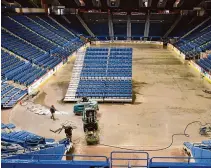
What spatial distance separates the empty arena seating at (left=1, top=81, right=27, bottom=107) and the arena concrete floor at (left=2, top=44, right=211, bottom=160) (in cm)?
76

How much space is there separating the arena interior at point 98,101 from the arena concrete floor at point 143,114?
56 mm

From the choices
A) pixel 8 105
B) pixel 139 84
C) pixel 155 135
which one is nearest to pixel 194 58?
pixel 139 84

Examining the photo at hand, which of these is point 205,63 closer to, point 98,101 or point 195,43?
point 195,43

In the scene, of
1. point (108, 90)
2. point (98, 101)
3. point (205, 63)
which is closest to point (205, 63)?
point (205, 63)

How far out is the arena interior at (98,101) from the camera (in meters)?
12.5

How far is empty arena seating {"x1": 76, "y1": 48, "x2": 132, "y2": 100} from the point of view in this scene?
2138 centimetres

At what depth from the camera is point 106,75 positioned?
917 inches

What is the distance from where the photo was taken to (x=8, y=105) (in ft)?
64.5

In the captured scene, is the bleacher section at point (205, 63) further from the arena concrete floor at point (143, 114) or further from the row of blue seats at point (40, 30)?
the row of blue seats at point (40, 30)

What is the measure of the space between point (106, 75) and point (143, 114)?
5998 mm

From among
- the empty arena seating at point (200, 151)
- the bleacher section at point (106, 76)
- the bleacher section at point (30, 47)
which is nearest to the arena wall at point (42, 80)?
the bleacher section at point (30, 47)

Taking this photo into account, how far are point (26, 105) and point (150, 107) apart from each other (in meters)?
8.73

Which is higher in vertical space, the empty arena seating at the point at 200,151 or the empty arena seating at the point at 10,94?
the empty arena seating at the point at 10,94

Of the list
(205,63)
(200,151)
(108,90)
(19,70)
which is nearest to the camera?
(200,151)
